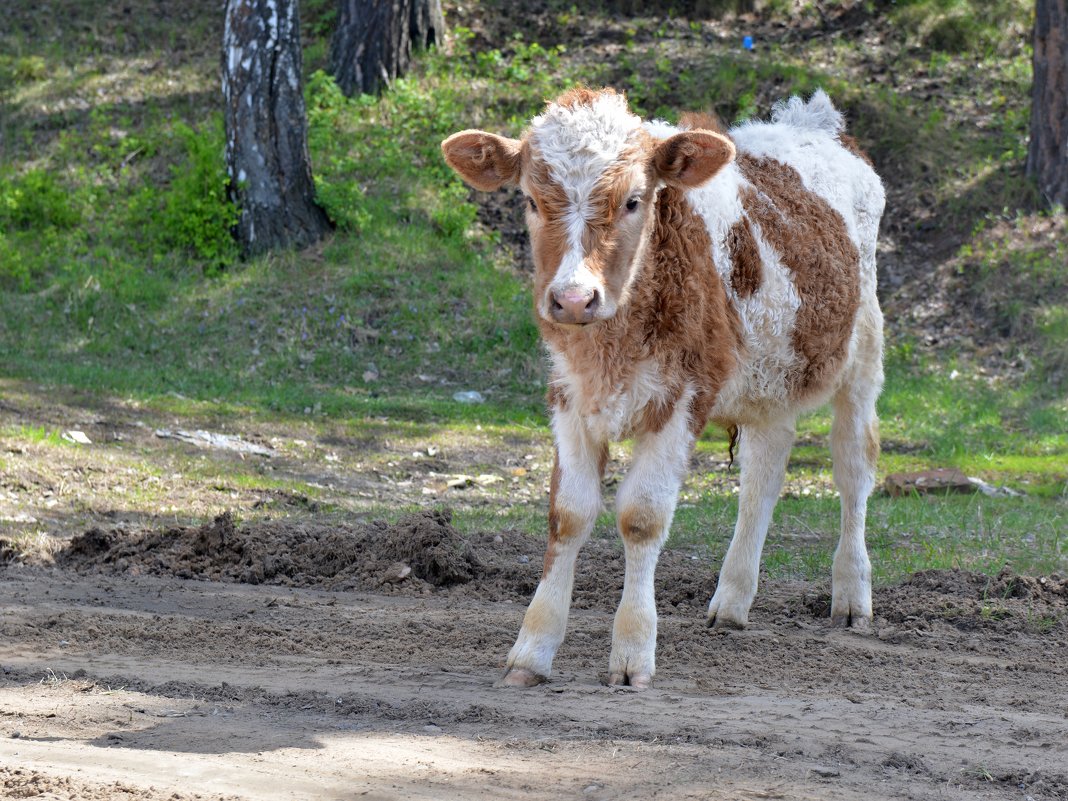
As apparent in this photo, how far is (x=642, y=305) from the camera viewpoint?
6.03 meters

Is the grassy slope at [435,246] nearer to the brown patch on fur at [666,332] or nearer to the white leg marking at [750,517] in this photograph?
the white leg marking at [750,517]

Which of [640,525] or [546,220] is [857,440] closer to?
[640,525]

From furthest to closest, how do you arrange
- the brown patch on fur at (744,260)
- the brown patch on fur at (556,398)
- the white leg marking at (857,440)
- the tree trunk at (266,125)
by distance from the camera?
the tree trunk at (266,125)
the white leg marking at (857,440)
the brown patch on fur at (744,260)
the brown patch on fur at (556,398)

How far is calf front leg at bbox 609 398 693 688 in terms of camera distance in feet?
19.7

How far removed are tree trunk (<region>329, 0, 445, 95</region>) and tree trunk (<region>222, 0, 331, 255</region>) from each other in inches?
139

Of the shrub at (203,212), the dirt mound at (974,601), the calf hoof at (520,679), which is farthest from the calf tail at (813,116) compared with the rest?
the shrub at (203,212)

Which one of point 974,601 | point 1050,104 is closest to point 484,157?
point 974,601

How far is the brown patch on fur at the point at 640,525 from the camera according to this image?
6027 mm

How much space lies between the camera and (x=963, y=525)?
32.0 ft

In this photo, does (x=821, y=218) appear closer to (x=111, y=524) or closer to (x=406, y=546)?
(x=406, y=546)

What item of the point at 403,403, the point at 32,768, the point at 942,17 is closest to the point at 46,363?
the point at 403,403

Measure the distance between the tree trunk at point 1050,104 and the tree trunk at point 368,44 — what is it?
876 cm

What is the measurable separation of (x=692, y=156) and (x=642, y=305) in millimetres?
728

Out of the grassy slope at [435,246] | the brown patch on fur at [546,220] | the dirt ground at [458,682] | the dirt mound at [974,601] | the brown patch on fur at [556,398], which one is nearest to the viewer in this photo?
the dirt ground at [458,682]
